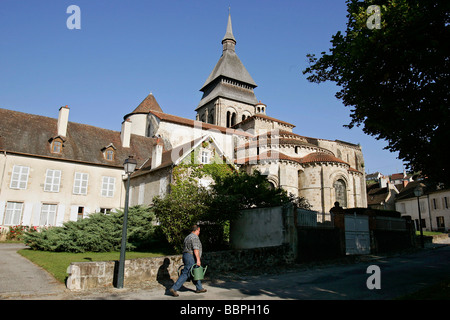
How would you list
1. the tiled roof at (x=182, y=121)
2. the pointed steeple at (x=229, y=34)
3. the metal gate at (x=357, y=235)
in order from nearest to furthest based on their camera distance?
the metal gate at (x=357, y=235), the tiled roof at (x=182, y=121), the pointed steeple at (x=229, y=34)

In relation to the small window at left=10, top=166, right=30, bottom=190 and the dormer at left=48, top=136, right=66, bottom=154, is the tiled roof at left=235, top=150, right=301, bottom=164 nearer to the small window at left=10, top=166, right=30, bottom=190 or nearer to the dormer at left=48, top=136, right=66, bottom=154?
the dormer at left=48, top=136, right=66, bottom=154

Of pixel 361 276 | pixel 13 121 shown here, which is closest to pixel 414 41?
pixel 361 276

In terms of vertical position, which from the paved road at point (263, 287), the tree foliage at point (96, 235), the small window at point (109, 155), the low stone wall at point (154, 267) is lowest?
the paved road at point (263, 287)

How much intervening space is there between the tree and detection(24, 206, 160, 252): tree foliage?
11.4m

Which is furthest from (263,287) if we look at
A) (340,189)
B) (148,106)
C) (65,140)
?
(148,106)

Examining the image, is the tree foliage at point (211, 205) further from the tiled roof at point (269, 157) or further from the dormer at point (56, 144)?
the dormer at point (56, 144)

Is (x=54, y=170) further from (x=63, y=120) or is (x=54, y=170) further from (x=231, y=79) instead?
(x=231, y=79)

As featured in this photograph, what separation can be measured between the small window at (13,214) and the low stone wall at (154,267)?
17897 millimetres

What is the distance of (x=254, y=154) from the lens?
3219 cm

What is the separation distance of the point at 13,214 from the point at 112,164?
7.68 metres

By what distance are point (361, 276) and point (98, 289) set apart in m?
7.33

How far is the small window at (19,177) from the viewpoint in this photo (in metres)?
21.6

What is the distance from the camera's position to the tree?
7648 millimetres

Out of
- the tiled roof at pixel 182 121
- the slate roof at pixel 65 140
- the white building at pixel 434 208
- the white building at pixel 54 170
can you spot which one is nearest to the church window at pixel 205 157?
the slate roof at pixel 65 140
